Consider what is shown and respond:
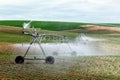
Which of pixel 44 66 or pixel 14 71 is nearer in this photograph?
pixel 14 71

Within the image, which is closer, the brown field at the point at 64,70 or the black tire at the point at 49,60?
the brown field at the point at 64,70

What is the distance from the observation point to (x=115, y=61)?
1692 inches

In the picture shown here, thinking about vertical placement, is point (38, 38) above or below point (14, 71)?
above

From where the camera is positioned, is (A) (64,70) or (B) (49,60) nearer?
(A) (64,70)

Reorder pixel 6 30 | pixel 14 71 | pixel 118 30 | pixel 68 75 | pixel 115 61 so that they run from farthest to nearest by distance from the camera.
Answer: pixel 118 30 < pixel 6 30 < pixel 115 61 < pixel 14 71 < pixel 68 75

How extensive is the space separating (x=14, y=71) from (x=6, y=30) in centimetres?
7297

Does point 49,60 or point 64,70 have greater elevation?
point 49,60

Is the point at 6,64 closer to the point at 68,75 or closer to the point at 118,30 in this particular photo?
the point at 68,75

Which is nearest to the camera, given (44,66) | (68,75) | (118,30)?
(68,75)

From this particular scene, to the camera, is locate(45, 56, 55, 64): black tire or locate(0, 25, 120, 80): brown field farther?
locate(45, 56, 55, 64): black tire

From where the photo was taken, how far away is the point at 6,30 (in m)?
106

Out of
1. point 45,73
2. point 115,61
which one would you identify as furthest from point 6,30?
point 45,73

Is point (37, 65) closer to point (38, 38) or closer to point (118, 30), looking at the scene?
point (38, 38)

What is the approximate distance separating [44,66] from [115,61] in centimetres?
898
